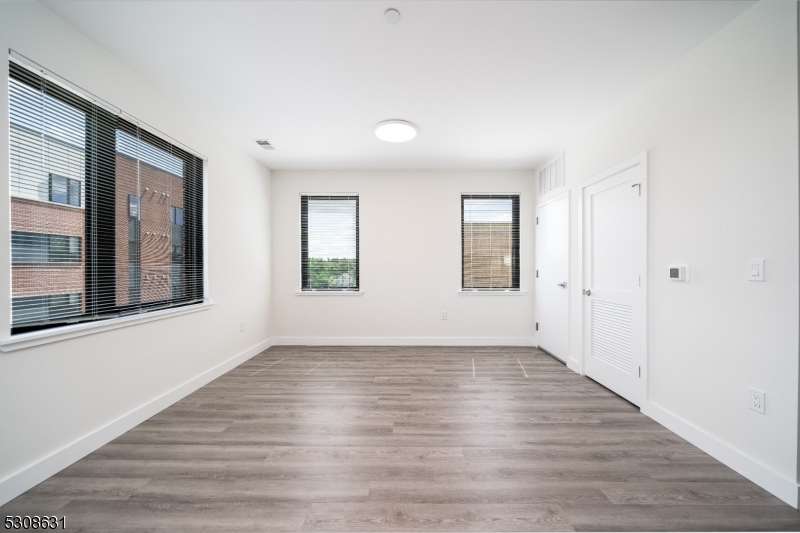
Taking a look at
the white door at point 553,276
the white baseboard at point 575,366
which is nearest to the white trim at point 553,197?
the white door at point 553,276

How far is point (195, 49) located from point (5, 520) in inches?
114

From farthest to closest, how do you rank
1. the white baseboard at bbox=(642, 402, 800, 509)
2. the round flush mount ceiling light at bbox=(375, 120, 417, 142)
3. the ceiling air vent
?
the ceiling air vent < the round flush mount ceiling light at bbox=(375, 120, 417, 142) < the white baseboard at bbox=(642, 402, 800, 509)

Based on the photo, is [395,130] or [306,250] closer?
[395,130]

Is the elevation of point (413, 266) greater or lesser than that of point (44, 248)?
lesser

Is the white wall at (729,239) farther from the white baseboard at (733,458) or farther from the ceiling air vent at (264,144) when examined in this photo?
the ceiling air vent at (264,144)

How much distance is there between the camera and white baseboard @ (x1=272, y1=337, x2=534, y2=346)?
5.15m

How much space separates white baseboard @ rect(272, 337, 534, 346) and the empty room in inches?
45.5

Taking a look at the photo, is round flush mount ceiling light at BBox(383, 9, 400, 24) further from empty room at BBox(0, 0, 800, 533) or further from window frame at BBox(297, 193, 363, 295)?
window frame at BBox(297, 193, 363, 295)

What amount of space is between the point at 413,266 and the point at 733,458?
12.6 feet

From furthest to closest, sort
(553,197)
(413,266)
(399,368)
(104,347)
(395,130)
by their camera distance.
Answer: (413,266) → (553,197) → (399,368) → (395,130) → (104,347)

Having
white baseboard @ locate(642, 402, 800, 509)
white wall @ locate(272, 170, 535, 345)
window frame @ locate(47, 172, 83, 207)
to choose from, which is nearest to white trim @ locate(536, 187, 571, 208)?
white wall @ locate(272, 170, 535, 345)

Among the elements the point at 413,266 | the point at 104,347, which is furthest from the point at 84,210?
the point at 413,266

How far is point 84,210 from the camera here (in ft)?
7.31

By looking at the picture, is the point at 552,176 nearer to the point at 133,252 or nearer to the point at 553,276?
the point at 553,276
